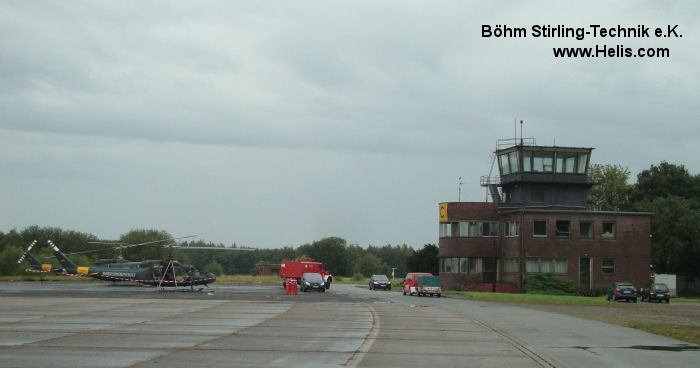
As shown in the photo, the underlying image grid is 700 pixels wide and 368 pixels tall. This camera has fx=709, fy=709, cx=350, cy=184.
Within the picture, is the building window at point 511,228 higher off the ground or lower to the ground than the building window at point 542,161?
lower

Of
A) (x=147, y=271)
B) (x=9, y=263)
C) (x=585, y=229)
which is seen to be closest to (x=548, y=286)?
(x=585, y=229)

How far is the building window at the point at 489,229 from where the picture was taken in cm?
6900

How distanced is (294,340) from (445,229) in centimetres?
5185

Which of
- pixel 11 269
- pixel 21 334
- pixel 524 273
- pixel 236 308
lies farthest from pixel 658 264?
pixel 21 334

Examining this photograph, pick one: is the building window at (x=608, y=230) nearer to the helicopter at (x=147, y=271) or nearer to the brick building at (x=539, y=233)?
the brick building at (x=539, y=233)

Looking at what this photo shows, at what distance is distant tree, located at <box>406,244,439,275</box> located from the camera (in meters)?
93.4

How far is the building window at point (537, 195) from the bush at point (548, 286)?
8.65 metres

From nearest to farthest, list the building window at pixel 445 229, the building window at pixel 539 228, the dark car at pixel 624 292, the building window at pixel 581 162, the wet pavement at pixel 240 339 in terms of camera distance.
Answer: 1. the wet pavement at pixel 240 339
2. the dark car at pixel 624 292
3. the building window at pixel 539 228
4. the building window at pixel 445 229
5. the building window at pixel 581 162

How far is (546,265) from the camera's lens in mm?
65375

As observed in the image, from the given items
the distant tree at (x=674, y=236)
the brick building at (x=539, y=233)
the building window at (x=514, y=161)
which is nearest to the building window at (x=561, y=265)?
the brick building at (x=539, y=233)

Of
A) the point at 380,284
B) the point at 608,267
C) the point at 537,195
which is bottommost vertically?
the point at 380,284

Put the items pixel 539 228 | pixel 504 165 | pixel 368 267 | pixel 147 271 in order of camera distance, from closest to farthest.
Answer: pixel 147 271 < pixel 539 228 < pixel 504 165 < pixel 368 267

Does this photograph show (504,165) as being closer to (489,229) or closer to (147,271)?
(489,229)

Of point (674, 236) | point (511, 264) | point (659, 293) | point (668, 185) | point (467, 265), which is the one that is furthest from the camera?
point (668, 185)
